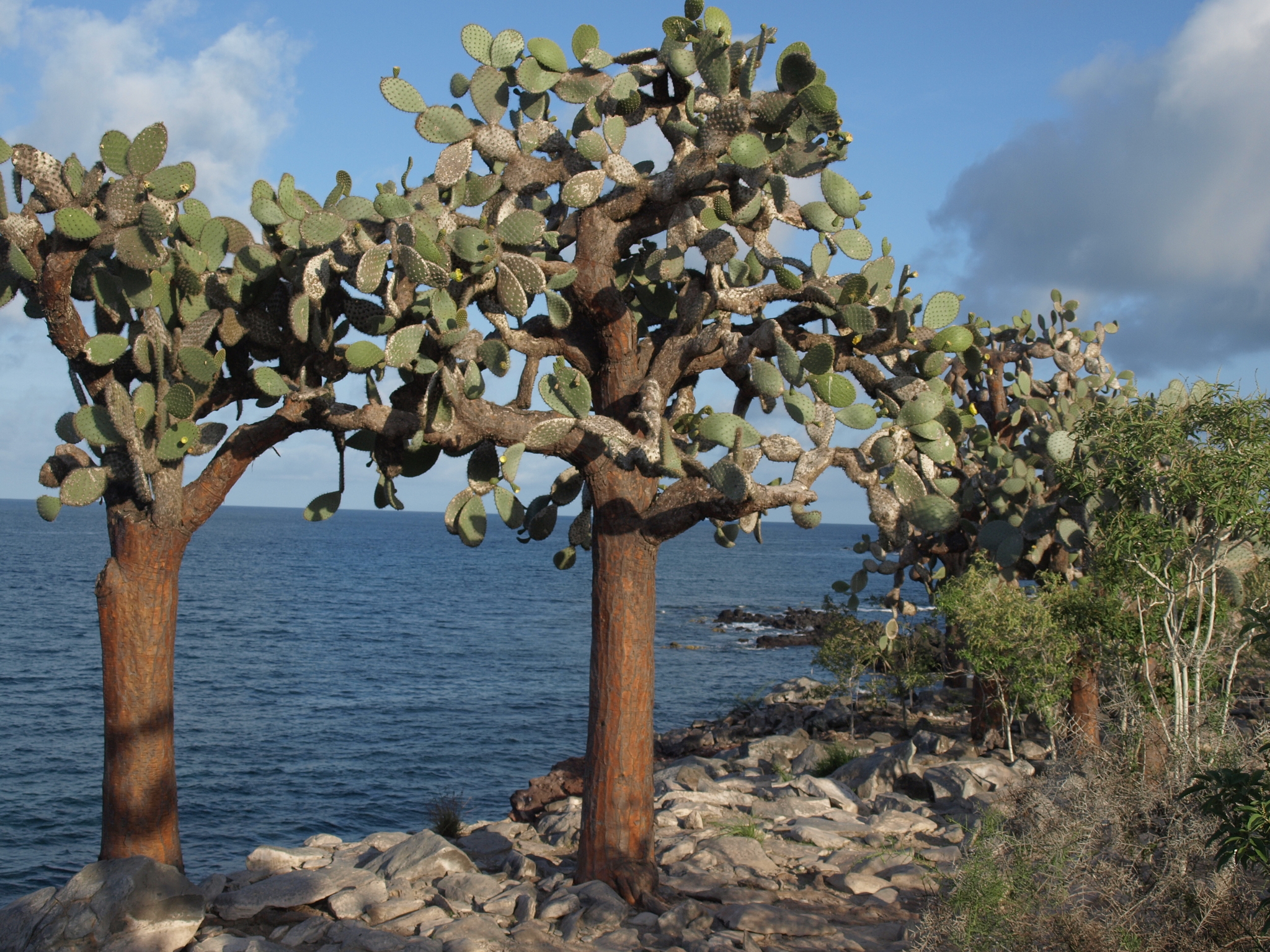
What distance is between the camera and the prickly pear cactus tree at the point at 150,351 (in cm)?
693

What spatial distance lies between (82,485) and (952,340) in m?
6.48

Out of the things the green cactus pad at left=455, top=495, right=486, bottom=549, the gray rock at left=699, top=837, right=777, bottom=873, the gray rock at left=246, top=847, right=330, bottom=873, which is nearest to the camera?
the green cactus pad at left=455, top=495, right=486, bottom=549

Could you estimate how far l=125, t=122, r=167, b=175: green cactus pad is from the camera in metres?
6.94

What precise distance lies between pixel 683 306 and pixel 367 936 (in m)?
5.00

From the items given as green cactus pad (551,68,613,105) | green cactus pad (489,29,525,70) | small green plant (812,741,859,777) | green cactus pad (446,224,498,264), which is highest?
green cactus pad (489,29,525,70)

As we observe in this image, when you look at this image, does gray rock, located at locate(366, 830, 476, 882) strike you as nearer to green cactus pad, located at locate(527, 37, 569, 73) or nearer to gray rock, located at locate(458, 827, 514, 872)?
gray rock, located at locate(458, 827, 514, 872)

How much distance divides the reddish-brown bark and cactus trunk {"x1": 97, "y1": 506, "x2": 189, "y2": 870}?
34.7 feet

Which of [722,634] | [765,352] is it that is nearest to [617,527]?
[765,352]

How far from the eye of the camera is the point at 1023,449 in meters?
13.4

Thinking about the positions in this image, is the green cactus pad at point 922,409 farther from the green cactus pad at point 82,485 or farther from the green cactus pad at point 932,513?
the green cactus pad at point 82,485

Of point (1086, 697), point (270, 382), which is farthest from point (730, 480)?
point (1086, 697)

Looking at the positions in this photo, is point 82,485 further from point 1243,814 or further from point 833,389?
point 1243,814

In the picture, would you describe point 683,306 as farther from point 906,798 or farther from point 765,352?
point 906,798

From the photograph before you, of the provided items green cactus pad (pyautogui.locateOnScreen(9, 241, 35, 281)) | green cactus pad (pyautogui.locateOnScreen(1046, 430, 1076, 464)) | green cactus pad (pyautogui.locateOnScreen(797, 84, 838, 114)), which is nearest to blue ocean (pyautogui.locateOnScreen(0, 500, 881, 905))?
green cactus pad (pyautogui.locateOnScreen(9, 241, 35, 281))
